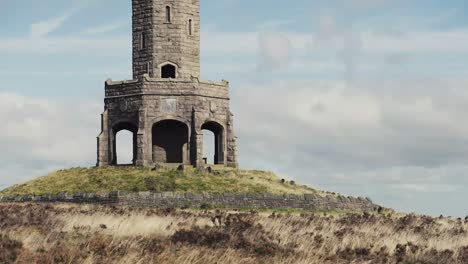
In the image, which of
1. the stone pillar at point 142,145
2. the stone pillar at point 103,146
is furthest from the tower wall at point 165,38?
the stone pillar at point 103,146

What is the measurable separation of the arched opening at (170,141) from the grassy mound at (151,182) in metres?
4.71

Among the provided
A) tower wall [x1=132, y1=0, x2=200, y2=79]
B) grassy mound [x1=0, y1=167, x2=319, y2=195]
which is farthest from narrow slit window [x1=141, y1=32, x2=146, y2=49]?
grassy mound [x1=0, y1=167, x2=319, y2=195]

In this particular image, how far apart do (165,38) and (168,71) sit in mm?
2384

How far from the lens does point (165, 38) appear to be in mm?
59375

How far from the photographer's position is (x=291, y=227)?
27469 mm

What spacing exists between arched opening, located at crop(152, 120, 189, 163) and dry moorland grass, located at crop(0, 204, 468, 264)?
95.7 ft

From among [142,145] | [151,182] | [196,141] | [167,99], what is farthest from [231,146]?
[151,182]

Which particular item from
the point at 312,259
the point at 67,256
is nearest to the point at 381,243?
the point at 312,259

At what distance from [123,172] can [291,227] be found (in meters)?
27.2

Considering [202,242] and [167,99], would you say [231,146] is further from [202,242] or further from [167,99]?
[202,242]

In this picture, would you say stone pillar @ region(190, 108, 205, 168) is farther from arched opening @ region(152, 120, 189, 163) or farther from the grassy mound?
the grassy mound

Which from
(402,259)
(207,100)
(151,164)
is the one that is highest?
(207,100)

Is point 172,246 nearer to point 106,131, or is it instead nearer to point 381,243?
point 381,243

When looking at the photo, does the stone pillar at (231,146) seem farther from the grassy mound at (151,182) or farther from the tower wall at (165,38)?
the tower wall at (165,38)
